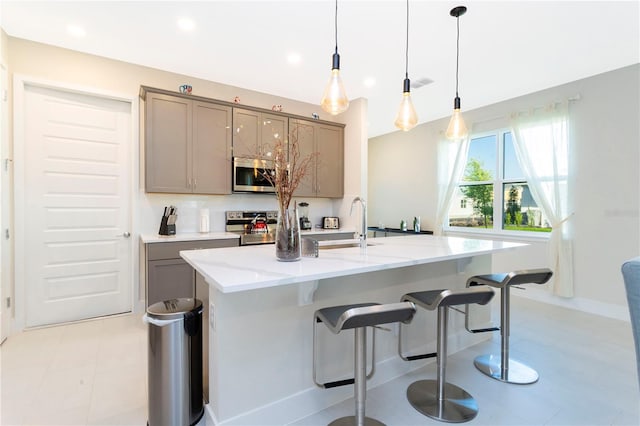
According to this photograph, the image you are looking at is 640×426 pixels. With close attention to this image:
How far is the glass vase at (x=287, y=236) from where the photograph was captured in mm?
1656

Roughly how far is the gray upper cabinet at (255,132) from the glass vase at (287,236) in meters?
2.23

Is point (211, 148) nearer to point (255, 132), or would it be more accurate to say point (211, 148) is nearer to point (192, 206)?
point (255, 132)

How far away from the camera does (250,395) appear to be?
5.22 ft

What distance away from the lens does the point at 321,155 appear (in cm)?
445

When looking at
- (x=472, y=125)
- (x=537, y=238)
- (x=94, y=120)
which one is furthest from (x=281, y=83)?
(x=537, y=238)

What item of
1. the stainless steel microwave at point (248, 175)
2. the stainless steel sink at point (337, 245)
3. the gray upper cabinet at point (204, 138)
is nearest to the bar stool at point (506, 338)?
the stainless steel sink at point (337, 245)

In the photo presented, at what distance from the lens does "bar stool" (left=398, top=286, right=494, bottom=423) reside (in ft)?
5.59

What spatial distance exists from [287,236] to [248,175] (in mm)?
2373

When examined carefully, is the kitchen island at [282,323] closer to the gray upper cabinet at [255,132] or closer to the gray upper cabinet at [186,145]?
the gray upper cabinet at [186,145]

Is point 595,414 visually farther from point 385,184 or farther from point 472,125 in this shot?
point 385,184

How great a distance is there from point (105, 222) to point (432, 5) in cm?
389

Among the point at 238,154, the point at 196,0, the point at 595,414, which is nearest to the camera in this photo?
the point at 595,414

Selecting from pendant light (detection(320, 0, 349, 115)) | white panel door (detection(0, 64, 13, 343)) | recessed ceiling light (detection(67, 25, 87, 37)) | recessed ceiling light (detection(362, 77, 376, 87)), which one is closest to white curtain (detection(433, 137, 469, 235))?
recessed ceiling light (detection(362, 77, 376, 87))

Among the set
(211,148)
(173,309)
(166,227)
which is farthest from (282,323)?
(211,148)
